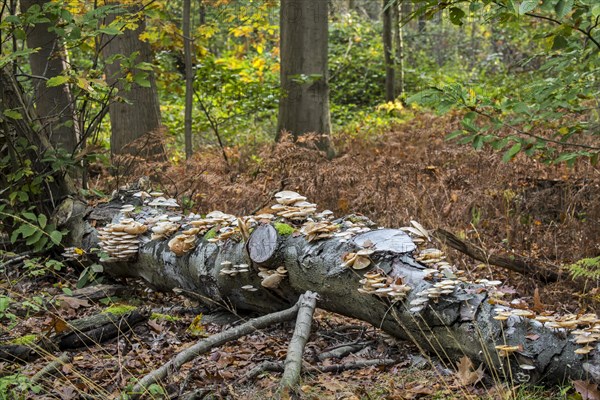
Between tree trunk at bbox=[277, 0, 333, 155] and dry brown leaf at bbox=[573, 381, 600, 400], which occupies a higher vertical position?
tree trunk at bbox=[277, 0, 333, 155]

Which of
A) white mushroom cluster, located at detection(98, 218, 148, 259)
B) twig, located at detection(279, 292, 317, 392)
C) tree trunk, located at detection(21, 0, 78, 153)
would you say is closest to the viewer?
twig, located at detection(279, 292, 317, 392)

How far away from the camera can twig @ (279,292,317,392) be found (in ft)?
10.5

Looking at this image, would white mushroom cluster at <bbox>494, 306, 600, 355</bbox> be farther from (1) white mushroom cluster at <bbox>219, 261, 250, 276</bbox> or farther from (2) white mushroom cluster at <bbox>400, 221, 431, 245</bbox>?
(1) white mushroom cluster at <bbox>219, 261, 250, 276</bbox>

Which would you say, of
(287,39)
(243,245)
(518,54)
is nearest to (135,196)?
(243,245)

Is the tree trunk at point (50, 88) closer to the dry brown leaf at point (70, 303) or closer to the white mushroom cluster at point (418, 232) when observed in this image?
the dry brown leaf at point (70, 303)

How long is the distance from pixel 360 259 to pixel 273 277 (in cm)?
70

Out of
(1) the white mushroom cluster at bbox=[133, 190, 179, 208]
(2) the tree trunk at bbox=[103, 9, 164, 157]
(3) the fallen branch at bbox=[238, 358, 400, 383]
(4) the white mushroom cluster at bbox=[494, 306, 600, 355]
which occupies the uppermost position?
(2) the tree trunk at bbox=[103, 9, 164, 157]

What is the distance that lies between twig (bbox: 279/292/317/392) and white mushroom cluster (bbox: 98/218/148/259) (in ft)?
6.18

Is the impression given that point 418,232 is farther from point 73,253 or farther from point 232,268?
point 73,253

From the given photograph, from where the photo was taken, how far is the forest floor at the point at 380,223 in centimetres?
341

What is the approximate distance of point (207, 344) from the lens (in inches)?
144

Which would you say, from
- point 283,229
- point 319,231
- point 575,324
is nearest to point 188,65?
point 283,229

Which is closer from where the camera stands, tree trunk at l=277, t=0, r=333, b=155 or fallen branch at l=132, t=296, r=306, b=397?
fallen branch at l=132, t=296, r=306, b=397

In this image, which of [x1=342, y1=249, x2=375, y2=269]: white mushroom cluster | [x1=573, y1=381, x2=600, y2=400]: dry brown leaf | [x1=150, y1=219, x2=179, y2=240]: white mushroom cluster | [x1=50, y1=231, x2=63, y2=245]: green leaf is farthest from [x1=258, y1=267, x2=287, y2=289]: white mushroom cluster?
[x1=50, y1=231, x2=63, y2=245]: green leaf
